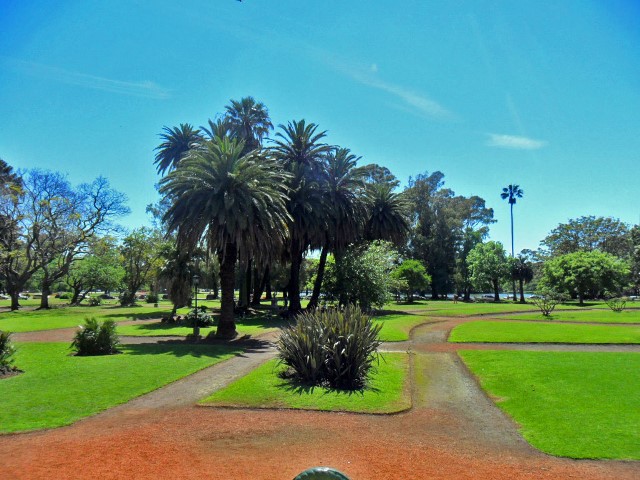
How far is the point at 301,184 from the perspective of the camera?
33469mm

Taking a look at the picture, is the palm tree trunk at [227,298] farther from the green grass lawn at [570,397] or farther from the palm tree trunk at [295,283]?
the green grass lawn at [570,397]

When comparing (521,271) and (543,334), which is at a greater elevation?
(521,271)

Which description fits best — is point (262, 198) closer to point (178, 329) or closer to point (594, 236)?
point (178, 329)

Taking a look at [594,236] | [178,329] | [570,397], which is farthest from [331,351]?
[594,236]

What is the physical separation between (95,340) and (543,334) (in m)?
20.5

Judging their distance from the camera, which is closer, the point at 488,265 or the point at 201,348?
the point at 201,348

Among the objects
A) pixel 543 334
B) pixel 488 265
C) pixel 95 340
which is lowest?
pixel 543 334

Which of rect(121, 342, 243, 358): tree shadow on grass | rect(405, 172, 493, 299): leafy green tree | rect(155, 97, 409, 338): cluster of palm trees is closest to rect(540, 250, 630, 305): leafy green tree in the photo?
rect(405, 172, 493, 299): leafy green tree

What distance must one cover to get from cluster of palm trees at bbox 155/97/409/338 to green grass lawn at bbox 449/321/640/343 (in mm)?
11069

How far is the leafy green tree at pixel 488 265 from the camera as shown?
68.0 m

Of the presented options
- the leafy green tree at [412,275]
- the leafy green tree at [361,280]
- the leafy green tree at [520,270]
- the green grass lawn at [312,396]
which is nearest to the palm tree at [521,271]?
the leafy green tree at [520,270]

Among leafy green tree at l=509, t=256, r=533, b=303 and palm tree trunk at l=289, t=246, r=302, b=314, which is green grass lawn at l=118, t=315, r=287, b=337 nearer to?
palm tree trunk at l=289, t=246, r=302, b=314

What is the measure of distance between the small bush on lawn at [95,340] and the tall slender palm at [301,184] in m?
17.0

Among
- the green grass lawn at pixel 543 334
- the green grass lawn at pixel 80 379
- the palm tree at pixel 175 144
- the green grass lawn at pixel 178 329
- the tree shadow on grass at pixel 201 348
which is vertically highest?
the palm tree at pixel 175 144
